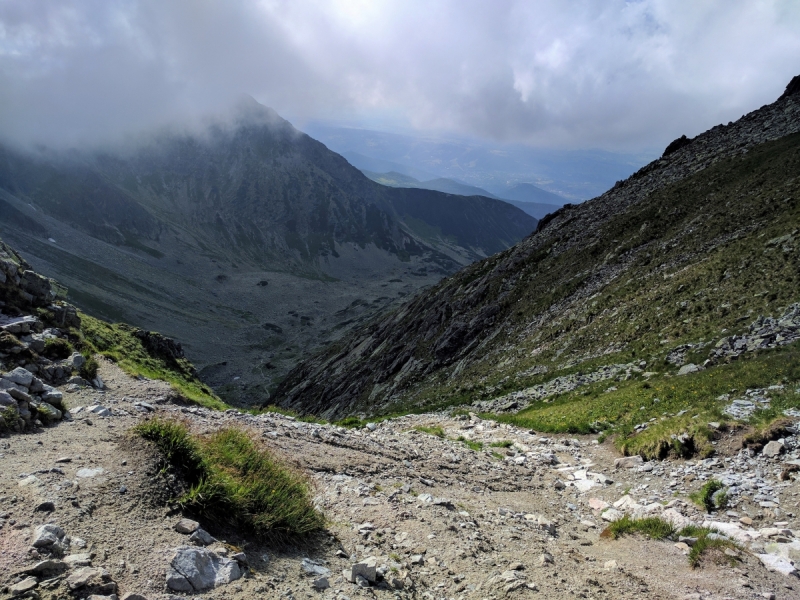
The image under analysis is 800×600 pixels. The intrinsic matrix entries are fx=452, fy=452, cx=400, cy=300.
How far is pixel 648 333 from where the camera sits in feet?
91.8

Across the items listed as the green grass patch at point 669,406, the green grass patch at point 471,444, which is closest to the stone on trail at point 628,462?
the green grass patch at point 669,406

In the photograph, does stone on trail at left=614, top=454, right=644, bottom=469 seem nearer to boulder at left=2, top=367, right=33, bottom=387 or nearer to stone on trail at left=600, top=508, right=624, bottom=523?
stone on trail at left=600, top=508, right=624, bottom=523

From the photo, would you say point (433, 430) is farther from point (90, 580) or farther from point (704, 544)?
point (90, 580)

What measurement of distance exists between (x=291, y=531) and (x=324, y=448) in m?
6.01

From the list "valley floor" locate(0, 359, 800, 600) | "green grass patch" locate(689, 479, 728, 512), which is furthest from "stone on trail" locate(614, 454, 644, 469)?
"green grass patch" locate(689, 479, 728, 512)

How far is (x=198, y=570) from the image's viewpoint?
592 cm

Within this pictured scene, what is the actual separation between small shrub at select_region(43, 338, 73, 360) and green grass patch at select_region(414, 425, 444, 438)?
48.4 ft

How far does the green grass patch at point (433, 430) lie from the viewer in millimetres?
20961

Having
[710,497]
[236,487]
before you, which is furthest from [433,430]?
[236,487]

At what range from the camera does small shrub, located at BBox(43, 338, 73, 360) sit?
51.4ft

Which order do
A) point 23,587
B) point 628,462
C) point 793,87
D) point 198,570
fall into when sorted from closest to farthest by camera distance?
point 23,587 → point 198,570 → point 628,462 → point 793,87

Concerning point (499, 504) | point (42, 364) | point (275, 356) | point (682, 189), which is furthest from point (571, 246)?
point (275, 356)

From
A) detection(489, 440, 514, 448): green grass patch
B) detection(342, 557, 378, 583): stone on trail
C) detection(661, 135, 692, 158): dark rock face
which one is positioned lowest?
detection(489, 440, 514, 448): green grass patch

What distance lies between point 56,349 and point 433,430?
15.6 metres
